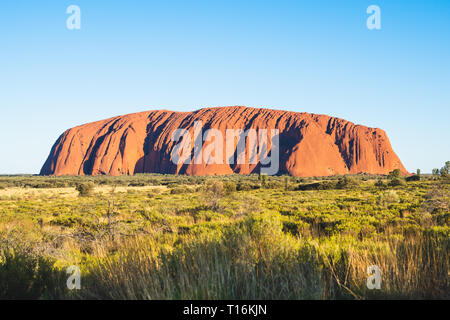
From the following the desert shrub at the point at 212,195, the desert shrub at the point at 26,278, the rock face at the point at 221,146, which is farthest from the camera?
the rock face at the point at 221,146

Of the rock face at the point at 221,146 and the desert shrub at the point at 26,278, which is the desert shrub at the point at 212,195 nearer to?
the desert shrub at the point at 26,278

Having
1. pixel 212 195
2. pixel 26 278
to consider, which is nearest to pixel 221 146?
pixel 212 195

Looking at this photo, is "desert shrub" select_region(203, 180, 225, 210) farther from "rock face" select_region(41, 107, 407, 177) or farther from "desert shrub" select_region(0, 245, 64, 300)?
"rock face" select_region(41, 107, 407, 177)

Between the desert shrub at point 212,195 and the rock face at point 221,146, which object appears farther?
the rock face at point 221,146

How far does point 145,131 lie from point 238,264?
119m

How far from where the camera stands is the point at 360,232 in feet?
24.5

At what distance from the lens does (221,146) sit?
96375 mm

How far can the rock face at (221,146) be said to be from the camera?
291ft

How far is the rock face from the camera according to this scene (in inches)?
3494

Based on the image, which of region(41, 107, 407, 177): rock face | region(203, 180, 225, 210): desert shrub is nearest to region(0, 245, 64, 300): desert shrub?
region(203, 180, 225, 210): desert shrub

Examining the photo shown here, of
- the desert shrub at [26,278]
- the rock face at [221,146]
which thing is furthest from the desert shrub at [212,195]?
the rock face at [221,146]
